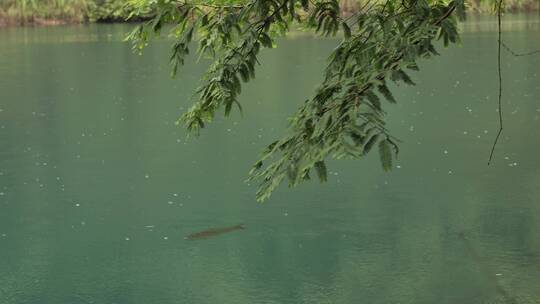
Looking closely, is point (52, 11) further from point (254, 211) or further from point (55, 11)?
point (254, 211)

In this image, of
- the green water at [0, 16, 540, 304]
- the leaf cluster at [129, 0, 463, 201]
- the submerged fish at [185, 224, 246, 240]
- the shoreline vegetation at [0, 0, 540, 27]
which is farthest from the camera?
the shoreline vegetation at [0, 0, 540, 27]

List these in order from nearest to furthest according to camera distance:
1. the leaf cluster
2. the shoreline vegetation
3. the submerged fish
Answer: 1. the leaf cluster
2. the submerged fish
3. the shoreline vegetation

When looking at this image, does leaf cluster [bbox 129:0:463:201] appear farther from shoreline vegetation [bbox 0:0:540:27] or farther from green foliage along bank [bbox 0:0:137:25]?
green foliage along bank [bbox 0:0:137:25]

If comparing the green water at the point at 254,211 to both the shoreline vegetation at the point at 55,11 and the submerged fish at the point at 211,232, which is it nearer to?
the submerged fish at the point at 211,232

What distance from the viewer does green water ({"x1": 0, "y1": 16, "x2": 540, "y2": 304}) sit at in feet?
21.5

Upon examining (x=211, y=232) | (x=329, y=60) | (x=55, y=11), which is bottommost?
(x=211, y=232)

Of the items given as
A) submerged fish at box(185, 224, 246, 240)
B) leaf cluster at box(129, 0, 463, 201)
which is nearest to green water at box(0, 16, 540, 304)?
submerged fish at box(185, 224, 246, 240)

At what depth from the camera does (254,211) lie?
28.8 ft

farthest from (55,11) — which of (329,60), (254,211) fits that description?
(329,60)

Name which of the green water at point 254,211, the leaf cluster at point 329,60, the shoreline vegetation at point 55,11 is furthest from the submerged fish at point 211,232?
the shoreline vegetation at point 55,11

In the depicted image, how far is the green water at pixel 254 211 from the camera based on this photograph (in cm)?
657

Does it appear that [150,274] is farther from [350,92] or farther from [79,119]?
[79,119]

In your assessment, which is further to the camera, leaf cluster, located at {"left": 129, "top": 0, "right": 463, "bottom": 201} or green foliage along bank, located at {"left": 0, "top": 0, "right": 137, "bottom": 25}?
green foliage along bank, located at {"left": 0, "top": 0, "right": 137, "bottom": 25}

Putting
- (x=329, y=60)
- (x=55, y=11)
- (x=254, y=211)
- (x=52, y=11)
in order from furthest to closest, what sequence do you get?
1. (x=55, y=11)
2. (x=52, y=11)
3. (x=254, y=211)
4. (x=329, y=60)
